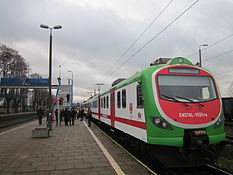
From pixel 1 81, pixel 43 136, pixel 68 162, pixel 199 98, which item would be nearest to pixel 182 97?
pixel 199 98

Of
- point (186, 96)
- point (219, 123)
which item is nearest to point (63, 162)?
point (186, 96)

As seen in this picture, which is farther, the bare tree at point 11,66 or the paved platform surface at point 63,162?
the bare tree at point 11,66

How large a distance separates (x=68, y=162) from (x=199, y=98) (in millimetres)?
4181

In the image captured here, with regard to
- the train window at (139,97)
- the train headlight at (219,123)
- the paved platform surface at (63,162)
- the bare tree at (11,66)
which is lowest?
the paved platform surface at (63,162)

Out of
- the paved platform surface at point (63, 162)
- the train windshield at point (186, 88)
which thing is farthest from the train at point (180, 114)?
the paved platform surface at point (63, 162)

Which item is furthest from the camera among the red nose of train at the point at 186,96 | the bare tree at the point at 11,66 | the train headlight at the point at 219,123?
the bare tree at the point at 11,66

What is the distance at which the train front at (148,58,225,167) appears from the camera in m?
5.53

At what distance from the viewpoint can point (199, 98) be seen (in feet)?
20.1

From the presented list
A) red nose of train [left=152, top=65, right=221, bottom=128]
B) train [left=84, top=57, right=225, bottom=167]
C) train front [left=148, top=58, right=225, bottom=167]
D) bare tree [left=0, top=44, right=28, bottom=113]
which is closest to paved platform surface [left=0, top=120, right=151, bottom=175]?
train [left=84, top=57, right=225, bottom=167]

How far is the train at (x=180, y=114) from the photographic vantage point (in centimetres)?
554

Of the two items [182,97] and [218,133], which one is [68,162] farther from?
[218,133]

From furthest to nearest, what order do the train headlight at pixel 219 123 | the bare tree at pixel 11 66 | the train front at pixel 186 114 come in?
the bare tree at pixel 11 66 < the train headlight at pixel 219 123 < the train front at pixel 186 114

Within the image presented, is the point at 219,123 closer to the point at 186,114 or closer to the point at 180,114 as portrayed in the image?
the point at 186,114

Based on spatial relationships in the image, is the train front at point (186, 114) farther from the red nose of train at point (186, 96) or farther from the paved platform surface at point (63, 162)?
the paved platform surface at point (63, 162)
